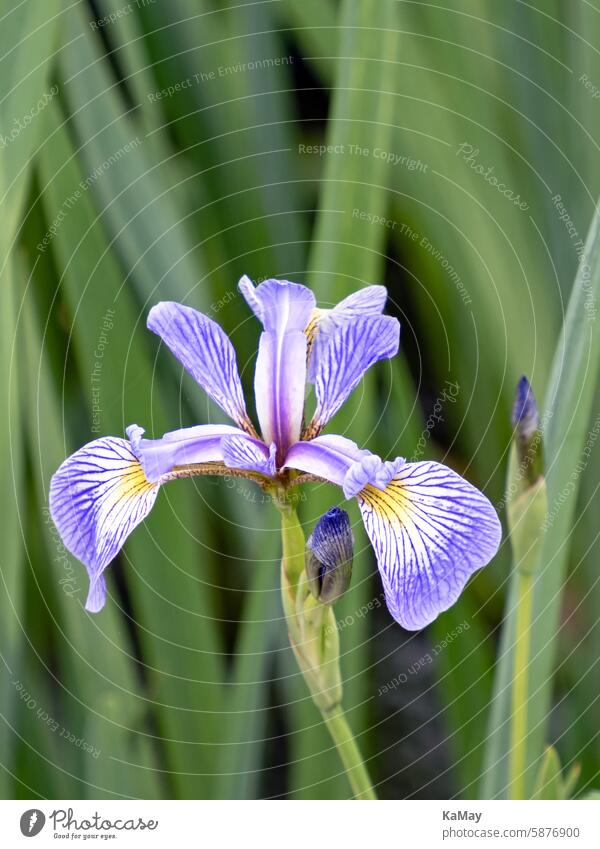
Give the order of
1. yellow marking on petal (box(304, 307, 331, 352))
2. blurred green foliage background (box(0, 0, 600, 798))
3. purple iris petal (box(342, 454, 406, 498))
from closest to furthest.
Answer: purple iris petal (box(342, 454, 406, 498)) < yellow marking on petal (box(304, 307, 331, 352)) < blurred green foliage background (box(0, 0, 600, 798))

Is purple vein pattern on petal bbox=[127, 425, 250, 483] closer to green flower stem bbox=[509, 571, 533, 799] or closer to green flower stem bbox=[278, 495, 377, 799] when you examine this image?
green flower stem bbox=[278, 495, 377, 799]

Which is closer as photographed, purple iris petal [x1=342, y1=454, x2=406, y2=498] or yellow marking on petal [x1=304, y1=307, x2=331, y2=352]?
purple iris petal [x1=342, y1=454, x2=406, y2=498]

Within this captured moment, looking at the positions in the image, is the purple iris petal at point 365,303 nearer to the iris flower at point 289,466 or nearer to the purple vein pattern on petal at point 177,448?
the iris flower at point 289,466

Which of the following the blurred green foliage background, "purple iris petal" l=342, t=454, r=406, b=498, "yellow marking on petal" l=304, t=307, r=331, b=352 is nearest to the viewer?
"purple iris petal" l=342, t=454, r=406, b=498

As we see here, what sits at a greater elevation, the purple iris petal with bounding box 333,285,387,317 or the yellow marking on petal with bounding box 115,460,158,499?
the purple iris petal with bounding box 333,285,387,317

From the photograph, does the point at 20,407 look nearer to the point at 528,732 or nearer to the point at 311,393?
the point at 311,393

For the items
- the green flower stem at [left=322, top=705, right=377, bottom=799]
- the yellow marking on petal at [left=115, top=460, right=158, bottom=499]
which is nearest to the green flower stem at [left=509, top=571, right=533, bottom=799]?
the green flower stem at [left=322, top=705, right=377, bottom=799]
